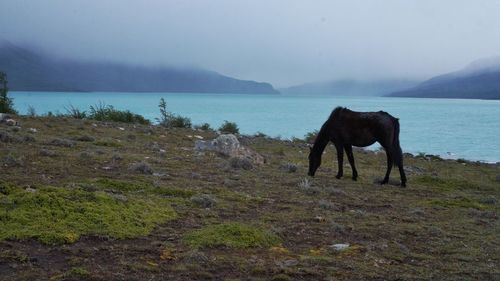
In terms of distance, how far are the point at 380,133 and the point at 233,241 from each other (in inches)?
317

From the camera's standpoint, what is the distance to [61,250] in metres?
6.12

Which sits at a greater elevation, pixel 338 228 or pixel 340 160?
pixel 340 160

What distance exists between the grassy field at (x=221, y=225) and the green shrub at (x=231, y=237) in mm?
19

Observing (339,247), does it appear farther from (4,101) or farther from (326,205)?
(4,101)

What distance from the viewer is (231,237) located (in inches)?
276

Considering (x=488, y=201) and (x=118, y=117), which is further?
(x=118, y=117)

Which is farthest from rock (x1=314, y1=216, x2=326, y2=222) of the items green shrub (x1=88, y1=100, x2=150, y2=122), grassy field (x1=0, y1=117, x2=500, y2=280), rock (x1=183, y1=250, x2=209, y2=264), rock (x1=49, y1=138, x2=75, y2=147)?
green shrub (x1=88, y1=100, x2=150, y2=122)

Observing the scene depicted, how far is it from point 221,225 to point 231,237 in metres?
0.42

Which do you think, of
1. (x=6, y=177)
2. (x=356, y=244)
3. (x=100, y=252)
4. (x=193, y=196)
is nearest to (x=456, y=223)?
(x=356, y=244)

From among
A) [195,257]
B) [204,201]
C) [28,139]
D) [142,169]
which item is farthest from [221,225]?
[28,139]

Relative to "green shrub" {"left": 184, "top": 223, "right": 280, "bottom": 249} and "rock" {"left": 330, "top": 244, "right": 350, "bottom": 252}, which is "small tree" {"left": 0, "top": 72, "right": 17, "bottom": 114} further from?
"rock" {"left": 330, "top": 244, "right": 350, "bottom": 252}

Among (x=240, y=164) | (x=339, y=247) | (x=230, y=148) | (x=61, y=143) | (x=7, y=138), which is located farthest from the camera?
(x=230, y=148)

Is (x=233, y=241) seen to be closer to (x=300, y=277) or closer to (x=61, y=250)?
(x=300, y=277)

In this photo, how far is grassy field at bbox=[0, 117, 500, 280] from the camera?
5.88m
